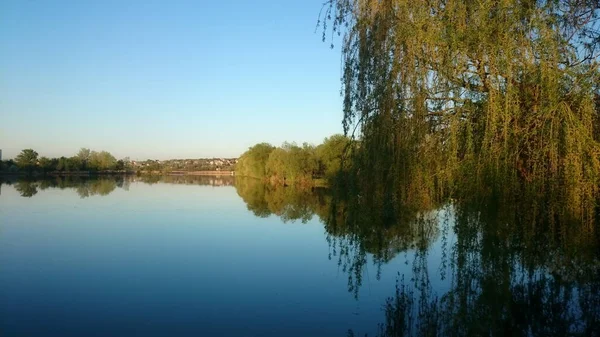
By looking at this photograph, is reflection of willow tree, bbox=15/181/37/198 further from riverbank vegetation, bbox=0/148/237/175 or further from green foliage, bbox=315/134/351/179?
riverbank vegetation, bbox=0/148/237/175

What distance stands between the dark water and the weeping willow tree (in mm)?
431

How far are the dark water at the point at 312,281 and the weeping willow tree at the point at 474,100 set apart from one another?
1.41ft

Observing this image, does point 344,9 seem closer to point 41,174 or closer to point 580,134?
point 580,134

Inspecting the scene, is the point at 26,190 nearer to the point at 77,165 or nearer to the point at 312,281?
the point at 312,281

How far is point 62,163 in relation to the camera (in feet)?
291

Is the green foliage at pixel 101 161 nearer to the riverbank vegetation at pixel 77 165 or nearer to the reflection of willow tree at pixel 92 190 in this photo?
the riverbank vegetation at pixel 77 165

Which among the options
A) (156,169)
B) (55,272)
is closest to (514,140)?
(55,272)

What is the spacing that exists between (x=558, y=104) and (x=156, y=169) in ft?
450

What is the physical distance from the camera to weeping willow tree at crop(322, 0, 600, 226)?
442 centimetres

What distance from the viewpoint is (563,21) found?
5359 millimetres

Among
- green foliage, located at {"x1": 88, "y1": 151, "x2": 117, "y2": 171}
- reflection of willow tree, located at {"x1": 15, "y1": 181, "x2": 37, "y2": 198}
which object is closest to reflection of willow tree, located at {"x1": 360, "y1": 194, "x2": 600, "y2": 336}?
reflection of willow tree, located at {"x1": 15, "y1": 181, "x2": 37, "y2": 198}

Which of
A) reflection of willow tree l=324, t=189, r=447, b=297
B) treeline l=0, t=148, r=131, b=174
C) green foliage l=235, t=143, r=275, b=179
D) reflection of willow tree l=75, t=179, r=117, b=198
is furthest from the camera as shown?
treeline l=0, t=148, r=131, b=174

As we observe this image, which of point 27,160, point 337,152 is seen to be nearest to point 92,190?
point 337,152

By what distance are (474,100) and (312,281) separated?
21.0 feet
